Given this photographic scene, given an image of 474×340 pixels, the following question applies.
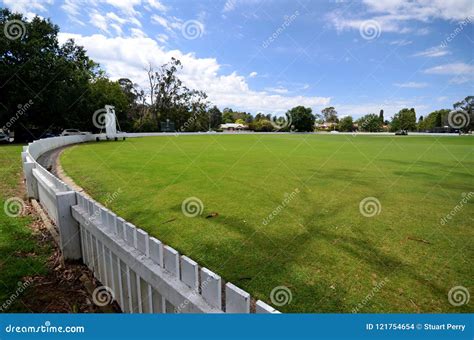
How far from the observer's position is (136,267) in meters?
2.64

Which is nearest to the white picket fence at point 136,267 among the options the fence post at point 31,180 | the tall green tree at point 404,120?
the fence post at point 31,180

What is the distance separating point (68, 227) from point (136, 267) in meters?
2.03

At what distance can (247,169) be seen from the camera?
12.4 m

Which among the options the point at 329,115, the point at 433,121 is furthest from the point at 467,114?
the point at 329,115

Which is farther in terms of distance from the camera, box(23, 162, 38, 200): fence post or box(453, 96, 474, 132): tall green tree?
box(453, 96, 474, 132): tall green tree

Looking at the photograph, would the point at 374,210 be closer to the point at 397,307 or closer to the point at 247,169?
the point at 397,307

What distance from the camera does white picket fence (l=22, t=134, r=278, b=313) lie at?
205cm

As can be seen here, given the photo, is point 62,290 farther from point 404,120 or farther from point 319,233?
point 404,120

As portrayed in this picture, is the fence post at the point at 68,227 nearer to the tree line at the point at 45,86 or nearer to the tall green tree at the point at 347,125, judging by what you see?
the tree line at the point at 45,86

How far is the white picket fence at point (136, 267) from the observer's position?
205 cm

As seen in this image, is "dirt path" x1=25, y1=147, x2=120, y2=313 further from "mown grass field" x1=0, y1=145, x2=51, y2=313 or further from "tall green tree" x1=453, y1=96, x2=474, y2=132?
"tall green tree" x1=453, y1=96, x2=474, y2=132

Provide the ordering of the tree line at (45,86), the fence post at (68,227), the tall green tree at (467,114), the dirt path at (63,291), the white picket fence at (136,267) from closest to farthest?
1. the white picket fence at (136,267)
2. the dirt path at (63,291)
3. the fence post at (68,227)
4. the tree line at (45,86)
5. the tall green tree at (467,114)

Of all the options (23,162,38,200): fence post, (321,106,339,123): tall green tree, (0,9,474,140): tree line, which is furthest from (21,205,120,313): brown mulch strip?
(321,106,339,123): tall green tree

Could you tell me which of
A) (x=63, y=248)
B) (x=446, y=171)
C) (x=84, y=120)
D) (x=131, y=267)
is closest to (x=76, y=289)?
(x=63, y=248)
